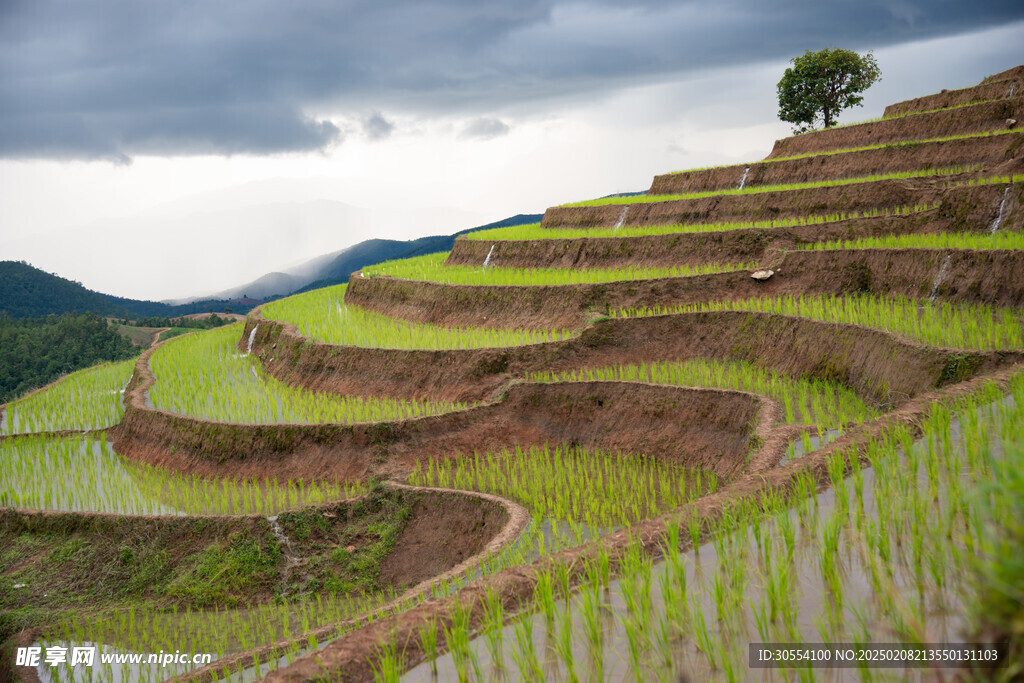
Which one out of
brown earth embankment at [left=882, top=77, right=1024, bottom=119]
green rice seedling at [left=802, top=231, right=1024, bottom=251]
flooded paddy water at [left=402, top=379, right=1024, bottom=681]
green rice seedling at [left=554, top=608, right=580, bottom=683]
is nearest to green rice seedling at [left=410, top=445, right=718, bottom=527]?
flooded paddy water at [left=402, top=379, right=1024, bottom=681]

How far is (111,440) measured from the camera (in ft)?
36.5

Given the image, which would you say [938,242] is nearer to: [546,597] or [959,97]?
[546,597]

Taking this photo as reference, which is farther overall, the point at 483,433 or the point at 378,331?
the point at 378,331

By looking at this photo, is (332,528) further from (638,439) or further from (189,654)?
(638,439)

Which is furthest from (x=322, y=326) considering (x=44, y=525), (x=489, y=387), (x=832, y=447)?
(x=832, y=447)

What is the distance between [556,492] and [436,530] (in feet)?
4.11

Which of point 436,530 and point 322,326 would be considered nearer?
Result: point 436,530

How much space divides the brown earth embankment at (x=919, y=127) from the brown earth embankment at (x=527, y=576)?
571 inches

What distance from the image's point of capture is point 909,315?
821cm

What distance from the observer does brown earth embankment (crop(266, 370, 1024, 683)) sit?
2.84 metres

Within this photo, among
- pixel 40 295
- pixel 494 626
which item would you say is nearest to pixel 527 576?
pixel 494 626

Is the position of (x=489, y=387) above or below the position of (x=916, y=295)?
below

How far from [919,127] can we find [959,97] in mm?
2581

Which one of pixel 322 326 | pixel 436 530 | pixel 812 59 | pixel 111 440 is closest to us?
pixel 436 530
